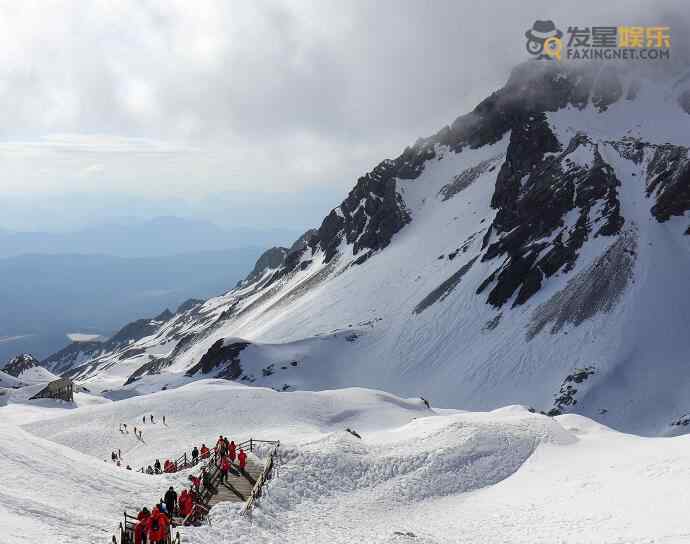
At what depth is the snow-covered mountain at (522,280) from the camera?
74.6 meters

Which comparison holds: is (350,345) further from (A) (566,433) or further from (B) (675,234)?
(A) (566,433)

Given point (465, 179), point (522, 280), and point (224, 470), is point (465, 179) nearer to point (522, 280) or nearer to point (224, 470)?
point (522, 280)

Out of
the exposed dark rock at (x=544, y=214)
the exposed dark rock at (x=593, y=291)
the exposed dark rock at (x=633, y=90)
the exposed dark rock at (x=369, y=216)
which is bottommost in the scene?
the exposed dark rock at (x=593, y=291)

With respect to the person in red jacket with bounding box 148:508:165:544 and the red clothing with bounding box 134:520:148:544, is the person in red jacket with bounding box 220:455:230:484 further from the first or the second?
the person in red jacket with bounding box 148:508:165:544

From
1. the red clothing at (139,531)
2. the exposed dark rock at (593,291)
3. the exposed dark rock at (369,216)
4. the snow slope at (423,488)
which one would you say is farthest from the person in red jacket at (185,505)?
the exposed dark rock at (369,216)

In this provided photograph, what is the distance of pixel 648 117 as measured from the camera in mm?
126750

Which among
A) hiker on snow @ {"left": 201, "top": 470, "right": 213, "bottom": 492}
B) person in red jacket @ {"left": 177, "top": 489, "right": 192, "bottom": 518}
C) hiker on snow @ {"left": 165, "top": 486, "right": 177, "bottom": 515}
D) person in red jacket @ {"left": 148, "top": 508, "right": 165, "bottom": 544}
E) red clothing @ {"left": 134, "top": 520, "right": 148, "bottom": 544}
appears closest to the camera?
person in red jacket @ {"left": 148, "top": 508, "right": 165, "bottom": 544}

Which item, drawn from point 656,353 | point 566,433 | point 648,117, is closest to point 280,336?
point 656,353

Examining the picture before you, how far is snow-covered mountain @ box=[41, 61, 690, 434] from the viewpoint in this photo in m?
74.6

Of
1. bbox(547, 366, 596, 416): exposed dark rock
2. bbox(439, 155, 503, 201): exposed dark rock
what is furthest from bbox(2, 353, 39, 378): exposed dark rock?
bbox(547, 366, 596, 416): exposed dark rock

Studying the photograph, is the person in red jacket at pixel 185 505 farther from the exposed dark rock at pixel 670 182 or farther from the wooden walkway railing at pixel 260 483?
the exposed dark rock at pixel 670 182

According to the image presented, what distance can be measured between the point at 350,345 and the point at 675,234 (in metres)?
51.7

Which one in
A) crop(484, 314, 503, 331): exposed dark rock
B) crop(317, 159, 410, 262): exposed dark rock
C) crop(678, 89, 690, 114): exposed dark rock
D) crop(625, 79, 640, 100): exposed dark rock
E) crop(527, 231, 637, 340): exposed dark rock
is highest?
crop(625, 79, 640, 100): exposed dark rock

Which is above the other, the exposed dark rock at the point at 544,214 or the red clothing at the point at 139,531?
the exposed dark rock at the point at 544,214
